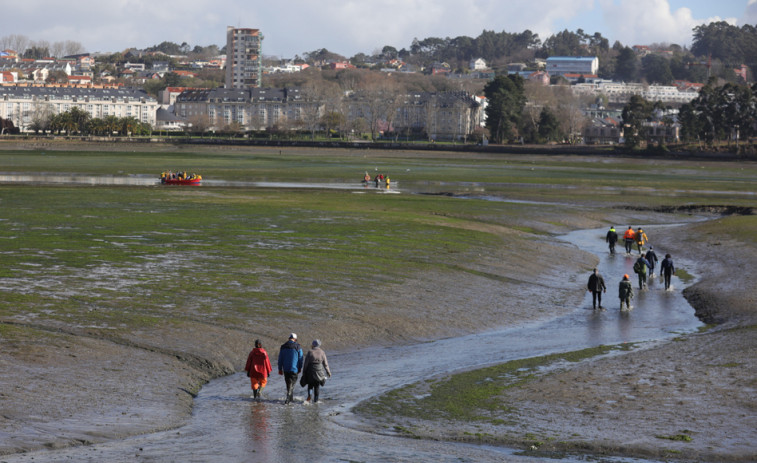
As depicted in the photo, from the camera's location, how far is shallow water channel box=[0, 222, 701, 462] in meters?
17.2

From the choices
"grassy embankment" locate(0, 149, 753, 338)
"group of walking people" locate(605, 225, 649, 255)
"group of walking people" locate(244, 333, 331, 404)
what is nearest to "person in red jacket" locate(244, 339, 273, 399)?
"group of walking people" locate(244, 333, 331, 404)

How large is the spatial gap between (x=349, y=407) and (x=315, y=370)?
1.16 m

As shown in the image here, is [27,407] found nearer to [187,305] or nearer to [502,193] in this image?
[187,305]

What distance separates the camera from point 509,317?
3306 cm

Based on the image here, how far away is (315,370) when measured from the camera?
68.9 ft

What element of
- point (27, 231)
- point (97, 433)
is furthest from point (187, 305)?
point (27, 231)

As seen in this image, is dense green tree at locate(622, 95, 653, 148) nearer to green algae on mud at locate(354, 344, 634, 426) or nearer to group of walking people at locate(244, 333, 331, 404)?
green algae on mud at locate(354, 344, 634, 426)

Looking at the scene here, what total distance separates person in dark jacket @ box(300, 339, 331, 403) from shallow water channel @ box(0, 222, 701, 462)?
0.50 meters

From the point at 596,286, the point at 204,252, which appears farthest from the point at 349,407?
the point at 204,252

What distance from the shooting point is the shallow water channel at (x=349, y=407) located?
17219 mm

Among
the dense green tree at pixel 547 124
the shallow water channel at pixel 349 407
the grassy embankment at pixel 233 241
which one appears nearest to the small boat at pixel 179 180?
the grassy embankment at pixel 233 241

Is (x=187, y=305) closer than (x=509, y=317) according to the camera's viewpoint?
Yes

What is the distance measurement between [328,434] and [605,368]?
9.07 meters

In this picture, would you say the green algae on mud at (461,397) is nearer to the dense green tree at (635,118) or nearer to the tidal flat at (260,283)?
the tidal flat at (260,283)
